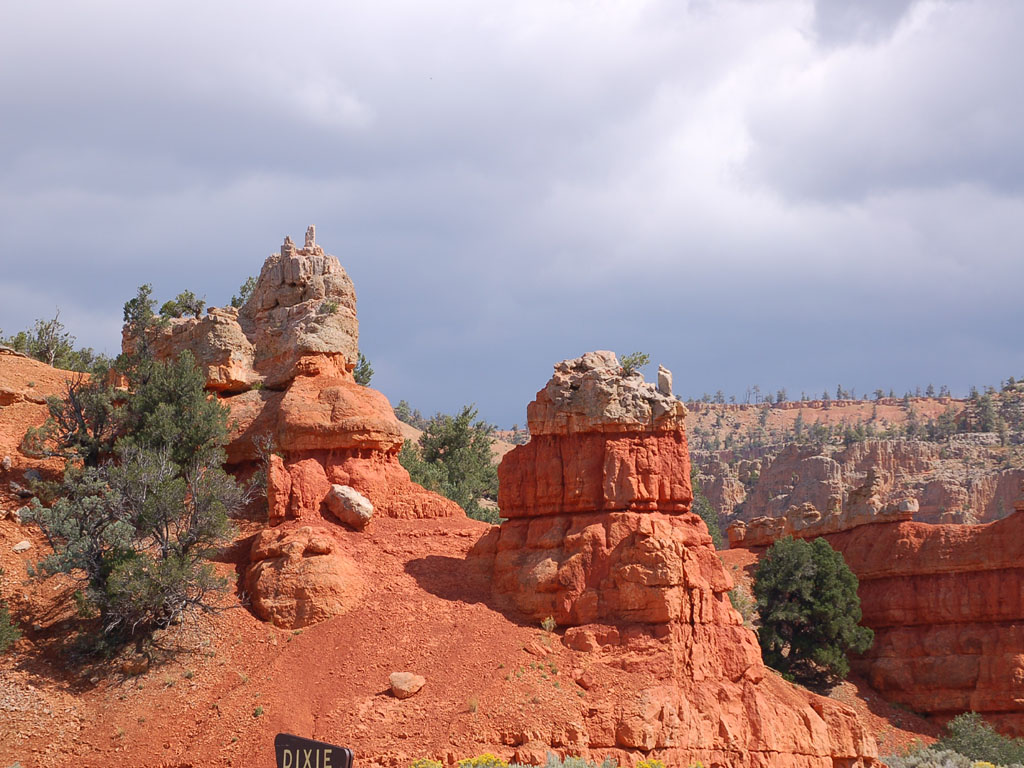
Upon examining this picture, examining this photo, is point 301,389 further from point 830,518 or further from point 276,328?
point 830,518

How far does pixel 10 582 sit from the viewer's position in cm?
2372

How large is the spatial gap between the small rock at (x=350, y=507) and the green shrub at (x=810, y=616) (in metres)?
18.1

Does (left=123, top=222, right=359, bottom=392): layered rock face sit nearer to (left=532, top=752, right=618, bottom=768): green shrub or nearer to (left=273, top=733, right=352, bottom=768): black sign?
(left=532, top=752, right=618, bottom=768): green shrub

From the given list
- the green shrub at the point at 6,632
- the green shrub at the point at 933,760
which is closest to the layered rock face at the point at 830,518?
the green shrub at the point at 933,760

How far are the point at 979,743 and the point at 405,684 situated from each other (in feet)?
67.1

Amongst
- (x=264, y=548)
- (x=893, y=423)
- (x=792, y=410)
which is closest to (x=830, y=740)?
(x=264, y=548)

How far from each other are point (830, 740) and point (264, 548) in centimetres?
1416

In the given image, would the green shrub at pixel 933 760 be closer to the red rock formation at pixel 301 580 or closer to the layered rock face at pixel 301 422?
the layered rock face at pixel 301 422

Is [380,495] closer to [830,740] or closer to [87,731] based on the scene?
[87,731]

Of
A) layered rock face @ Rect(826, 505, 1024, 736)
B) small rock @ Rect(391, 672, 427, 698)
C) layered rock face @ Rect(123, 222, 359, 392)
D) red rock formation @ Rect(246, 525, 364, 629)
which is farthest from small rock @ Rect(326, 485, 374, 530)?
layered rock face @ Rect(826, 505, 1024, 736)

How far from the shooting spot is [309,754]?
8922mm

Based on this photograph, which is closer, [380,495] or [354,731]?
[354,731]

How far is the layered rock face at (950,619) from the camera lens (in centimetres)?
3656

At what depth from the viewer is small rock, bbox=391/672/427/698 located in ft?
69.7
